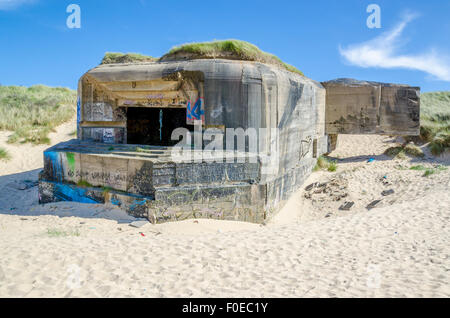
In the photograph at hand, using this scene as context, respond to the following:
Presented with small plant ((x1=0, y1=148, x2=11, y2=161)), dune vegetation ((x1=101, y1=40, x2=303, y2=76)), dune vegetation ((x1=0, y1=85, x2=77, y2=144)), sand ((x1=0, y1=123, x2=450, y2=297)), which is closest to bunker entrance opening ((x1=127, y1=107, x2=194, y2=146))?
dune vegetation ((x1=101, y1=40, x2=303, y2=76))

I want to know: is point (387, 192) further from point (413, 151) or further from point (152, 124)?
point (152, 124)

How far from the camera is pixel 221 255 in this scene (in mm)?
4129

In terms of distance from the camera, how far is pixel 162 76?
714 centimetres

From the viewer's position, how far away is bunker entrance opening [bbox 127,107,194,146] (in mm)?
9586

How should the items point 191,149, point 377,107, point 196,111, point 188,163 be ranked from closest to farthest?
point 188,163, point 191,149, point 196,111, point 377,107

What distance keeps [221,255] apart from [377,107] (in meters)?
10.1

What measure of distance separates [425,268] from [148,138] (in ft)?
27.3

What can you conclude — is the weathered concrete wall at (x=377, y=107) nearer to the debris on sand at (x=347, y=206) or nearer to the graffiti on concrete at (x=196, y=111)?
the debris on sand at (x=347, y=206)

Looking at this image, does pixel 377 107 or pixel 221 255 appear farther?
pixel 377 107

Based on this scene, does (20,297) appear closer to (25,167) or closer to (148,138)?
(148,138)

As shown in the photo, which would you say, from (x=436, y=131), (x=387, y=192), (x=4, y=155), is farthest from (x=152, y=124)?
(x=436, y=131)

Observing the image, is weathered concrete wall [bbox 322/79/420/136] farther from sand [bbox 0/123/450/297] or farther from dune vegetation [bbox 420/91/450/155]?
sand [bbox 0/123/450/297]

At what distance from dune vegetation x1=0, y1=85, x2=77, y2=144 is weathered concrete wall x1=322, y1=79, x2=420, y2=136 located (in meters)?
13.1

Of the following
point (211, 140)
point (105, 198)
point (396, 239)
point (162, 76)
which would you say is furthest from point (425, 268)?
point (162, 76)
